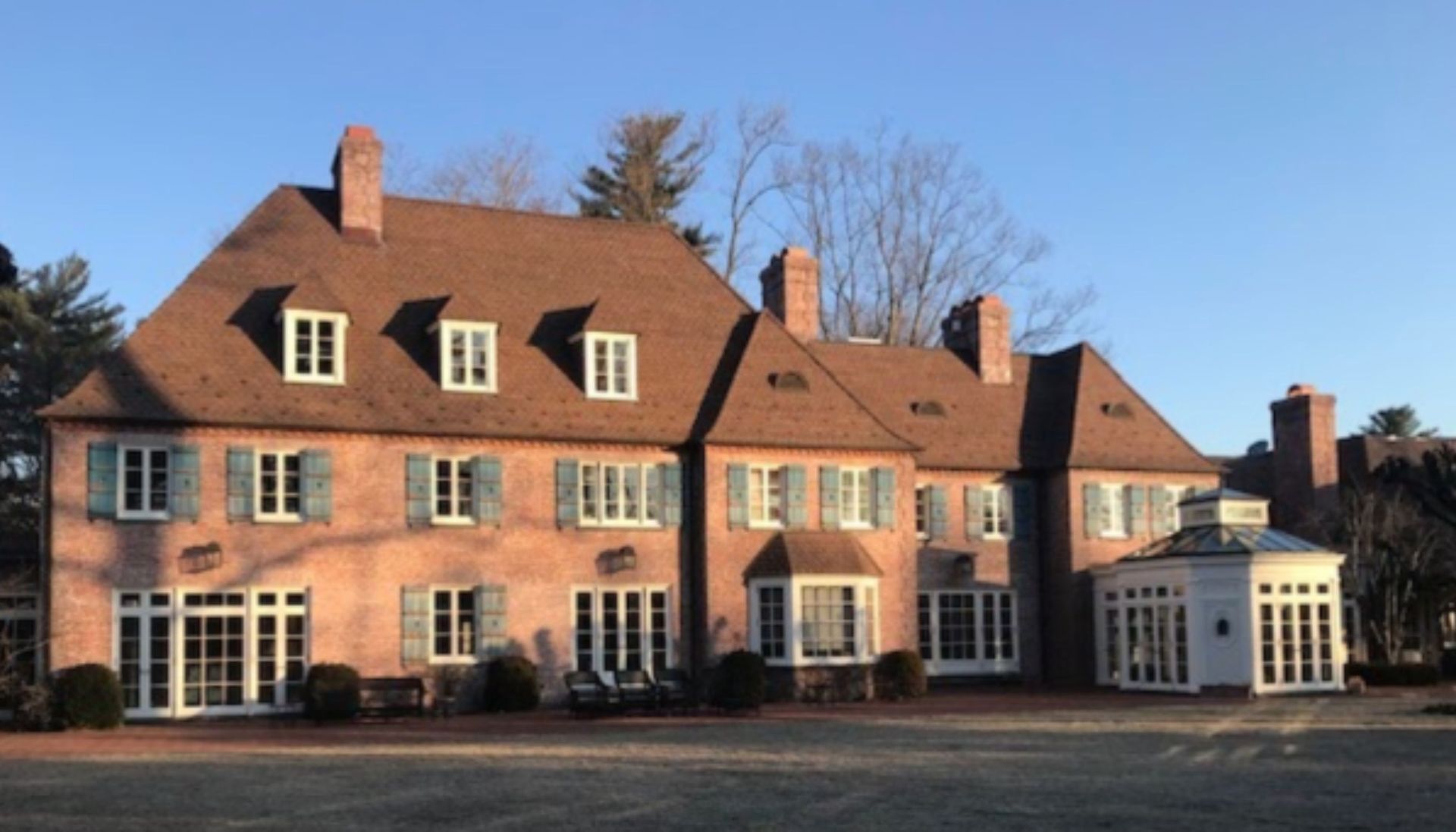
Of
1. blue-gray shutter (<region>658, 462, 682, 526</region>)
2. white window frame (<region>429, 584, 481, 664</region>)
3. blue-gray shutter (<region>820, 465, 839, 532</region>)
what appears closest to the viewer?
white window frame (<region>429, 584, 481, 664</region>)

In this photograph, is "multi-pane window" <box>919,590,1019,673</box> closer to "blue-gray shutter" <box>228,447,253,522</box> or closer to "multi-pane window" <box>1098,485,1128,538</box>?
"multi-pane window" <box>1098,485,1128,538</box>

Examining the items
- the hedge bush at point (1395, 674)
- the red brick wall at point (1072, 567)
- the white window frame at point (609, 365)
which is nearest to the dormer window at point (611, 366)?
the white window frame at point (609, 365)

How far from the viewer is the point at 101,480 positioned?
2602 cm

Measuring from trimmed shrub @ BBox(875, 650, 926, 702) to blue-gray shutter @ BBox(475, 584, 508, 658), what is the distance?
712 cm

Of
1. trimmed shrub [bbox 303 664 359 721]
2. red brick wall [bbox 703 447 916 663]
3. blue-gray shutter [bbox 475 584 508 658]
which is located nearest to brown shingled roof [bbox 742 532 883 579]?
red brick wall [bbox 703 447 916 663]

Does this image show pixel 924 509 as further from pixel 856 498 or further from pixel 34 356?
pixel 34 356

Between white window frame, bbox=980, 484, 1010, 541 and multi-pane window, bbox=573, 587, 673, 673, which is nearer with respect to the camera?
multi-pane window, bbox=573, 587, 673, 673

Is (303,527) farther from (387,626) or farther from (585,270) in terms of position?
(585,270)

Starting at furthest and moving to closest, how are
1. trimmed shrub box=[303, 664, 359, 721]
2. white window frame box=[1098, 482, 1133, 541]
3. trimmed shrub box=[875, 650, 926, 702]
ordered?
1. white window frame box=[1098, 482, 1133, 541]
2. trimmed shrub box=[875, 650, 926, 702]
3. trimmed shrub box=[303, 664, 359, 721]

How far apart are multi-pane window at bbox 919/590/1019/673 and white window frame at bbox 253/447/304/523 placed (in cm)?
1384

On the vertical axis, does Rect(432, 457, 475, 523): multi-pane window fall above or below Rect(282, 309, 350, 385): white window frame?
below

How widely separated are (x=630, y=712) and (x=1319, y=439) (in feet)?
73.1

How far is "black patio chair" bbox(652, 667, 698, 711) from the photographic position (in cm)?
2750

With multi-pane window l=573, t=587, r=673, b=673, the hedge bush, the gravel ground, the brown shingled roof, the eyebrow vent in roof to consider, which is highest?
the eyebrow vent in roof
